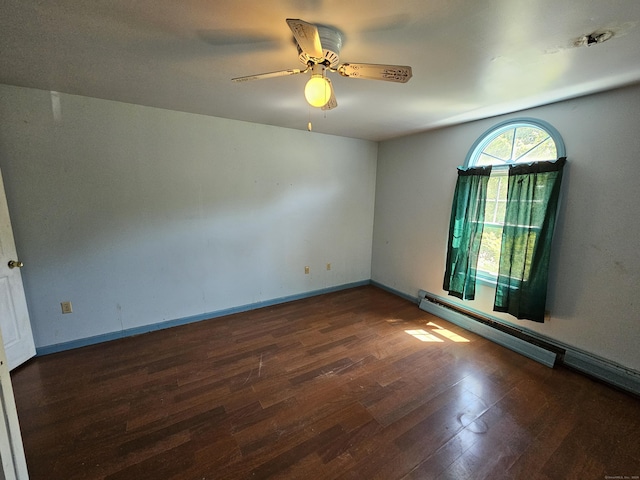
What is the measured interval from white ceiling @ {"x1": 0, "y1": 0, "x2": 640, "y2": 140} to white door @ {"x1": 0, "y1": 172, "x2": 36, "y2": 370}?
3.94ft

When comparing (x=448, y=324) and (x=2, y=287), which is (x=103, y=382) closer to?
(x=2, y=287)

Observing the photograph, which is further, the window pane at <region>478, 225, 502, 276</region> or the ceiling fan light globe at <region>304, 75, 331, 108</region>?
the window pane at <region>478, 225, 502, 276</region>

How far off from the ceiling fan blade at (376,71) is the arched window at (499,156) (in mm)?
2002

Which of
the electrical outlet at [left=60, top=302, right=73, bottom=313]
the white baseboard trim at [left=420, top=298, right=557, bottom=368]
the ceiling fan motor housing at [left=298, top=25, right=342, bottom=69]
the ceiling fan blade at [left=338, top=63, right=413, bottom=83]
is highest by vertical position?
the ceiling fan motor housing at [left=298, top=25, right=342, bottom=69]

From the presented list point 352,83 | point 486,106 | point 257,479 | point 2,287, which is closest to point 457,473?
point 257,479

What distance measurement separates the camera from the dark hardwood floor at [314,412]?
4.75ft

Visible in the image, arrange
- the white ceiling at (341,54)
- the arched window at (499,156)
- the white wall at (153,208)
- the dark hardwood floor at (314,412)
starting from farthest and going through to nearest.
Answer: the arched window at (499,156) → the white wall at (153,208) → the dark hardwood floor at (314,412) → the white ceiling at (341,54)

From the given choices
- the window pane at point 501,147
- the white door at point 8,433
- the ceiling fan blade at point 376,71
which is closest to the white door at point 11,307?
the white door at point 8,433

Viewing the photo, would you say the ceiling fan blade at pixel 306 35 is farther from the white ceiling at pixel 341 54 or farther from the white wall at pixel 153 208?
the white wall at pixel 153 208

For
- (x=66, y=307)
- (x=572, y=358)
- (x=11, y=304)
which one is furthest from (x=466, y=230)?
(x=11, y=304)

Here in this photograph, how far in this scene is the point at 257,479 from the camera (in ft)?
4.48

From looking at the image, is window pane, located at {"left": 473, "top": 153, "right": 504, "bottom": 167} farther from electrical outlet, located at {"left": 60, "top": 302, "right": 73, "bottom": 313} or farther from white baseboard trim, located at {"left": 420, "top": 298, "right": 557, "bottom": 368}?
electrical outlet, located at {"left": 60, "top": 302, "right": 73, "bottom": 313}

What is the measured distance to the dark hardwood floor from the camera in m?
1.45

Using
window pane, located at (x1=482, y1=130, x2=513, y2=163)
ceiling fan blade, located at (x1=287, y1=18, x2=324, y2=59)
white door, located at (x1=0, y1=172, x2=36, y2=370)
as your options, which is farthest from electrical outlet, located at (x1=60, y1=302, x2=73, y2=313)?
window pane, located at (x1=482, y1=130, x2=513, y2=163)
